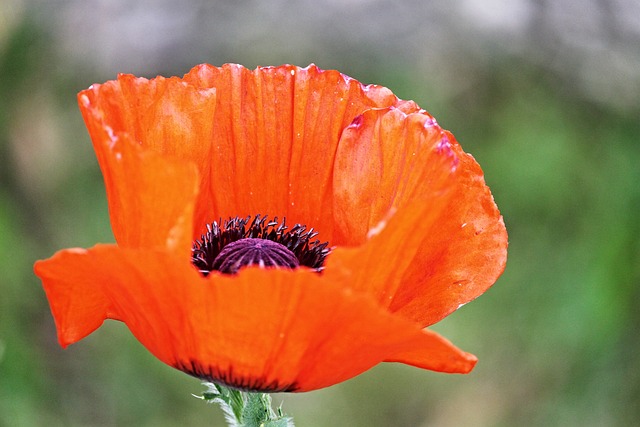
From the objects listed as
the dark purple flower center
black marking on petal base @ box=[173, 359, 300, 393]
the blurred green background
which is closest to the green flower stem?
black marking on petal base @ box=[173, 359, 300, 393]

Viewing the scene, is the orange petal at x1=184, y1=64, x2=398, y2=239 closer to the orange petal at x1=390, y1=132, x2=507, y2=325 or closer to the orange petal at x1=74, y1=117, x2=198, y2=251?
the orange petal at x1=390, y1=132, x2=507, y2=325

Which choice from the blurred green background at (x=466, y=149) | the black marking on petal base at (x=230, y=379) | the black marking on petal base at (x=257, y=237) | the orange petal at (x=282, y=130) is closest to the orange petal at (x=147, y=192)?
the black marking on petal base at (x=230, y=379)

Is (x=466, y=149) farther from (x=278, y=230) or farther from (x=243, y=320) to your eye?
(x=243, y=320)

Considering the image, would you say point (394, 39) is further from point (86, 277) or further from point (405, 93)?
point (86, 277)

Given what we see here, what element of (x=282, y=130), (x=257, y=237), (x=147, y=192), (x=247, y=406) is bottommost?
(x=247, y=406)

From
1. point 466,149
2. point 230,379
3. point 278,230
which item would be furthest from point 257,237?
point 466,149

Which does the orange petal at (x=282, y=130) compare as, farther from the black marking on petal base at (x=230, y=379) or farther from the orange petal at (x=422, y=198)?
the black marking on petal base at (x=230, y=379)

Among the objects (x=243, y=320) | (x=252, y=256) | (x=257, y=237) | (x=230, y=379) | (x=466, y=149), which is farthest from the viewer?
(x=466, y=149)
